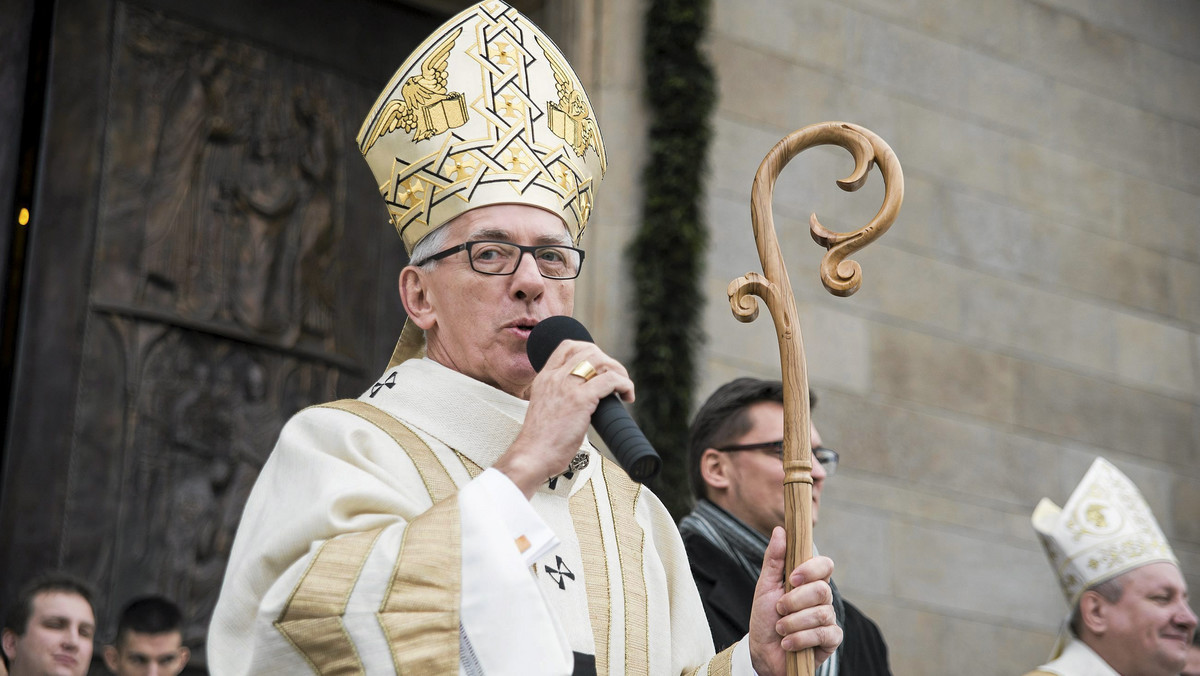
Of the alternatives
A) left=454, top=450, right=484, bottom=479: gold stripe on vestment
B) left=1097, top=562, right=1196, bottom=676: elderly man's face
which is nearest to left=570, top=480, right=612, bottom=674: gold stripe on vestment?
left=454, top=450, right=484, bottom=479: gold stripe on vestment

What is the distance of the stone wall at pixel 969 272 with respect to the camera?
651cm

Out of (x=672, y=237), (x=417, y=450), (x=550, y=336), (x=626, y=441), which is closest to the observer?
(x=626, y=441)

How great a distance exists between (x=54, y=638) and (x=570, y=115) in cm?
246

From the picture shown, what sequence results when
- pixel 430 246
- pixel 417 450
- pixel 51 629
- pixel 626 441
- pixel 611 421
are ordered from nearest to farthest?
pixel 626 441, pixel 611 421, pixel 417 450, pixel 430 246, pixel 51 629

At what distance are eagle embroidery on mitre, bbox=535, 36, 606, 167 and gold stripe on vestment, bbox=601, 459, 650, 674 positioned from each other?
0.70 meters

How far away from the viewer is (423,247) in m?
3.20

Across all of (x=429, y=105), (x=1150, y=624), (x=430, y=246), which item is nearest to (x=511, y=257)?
(x=430, y=246)

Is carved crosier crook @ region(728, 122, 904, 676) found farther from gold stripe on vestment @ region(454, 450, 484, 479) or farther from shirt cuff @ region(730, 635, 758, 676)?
gold stripe on vestment @ region(454, 450, 484, 479)

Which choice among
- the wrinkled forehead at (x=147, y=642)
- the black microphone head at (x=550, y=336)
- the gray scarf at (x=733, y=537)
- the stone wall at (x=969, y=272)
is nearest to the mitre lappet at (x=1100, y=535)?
the stone wall at (x=969, y=272)

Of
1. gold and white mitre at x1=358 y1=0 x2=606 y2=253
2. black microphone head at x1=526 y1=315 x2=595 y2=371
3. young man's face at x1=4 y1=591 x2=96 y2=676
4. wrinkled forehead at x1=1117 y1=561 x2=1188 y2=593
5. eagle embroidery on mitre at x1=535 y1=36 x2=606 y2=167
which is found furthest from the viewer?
wrinkled forehead at x1=1117 y1=561 x2=1188 y2=593

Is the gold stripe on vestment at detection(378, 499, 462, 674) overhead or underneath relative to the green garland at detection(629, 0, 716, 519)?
underneath

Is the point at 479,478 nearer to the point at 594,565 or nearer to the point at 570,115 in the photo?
the point at 594,565

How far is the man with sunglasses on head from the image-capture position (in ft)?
13.9

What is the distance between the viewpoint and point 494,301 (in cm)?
298
